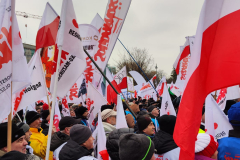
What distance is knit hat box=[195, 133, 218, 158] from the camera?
209 cm

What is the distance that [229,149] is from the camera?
213 cm

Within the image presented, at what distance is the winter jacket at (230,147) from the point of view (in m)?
2.10

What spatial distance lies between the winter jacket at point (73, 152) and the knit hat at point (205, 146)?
1.24 meters

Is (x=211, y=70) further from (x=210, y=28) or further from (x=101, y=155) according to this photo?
(x=101, y=155)

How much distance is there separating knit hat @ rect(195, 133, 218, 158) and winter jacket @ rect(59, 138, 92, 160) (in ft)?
4.08

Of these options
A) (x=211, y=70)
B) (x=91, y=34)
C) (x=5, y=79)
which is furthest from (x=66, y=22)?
(x=91, y=34)

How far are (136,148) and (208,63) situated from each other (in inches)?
38.7

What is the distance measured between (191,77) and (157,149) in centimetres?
125

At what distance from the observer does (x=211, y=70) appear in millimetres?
1812

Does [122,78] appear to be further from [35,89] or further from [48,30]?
[35,89]

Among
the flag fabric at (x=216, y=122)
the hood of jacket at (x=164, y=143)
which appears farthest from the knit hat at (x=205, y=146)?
the flag fabric at (x=216, y=122)

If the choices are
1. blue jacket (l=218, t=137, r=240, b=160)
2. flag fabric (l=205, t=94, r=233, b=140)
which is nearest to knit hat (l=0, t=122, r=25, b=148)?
blue jacket (l=218, t=137, r=240, b=160)

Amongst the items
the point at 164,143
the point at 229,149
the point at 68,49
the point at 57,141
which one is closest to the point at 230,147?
the point at 229,149

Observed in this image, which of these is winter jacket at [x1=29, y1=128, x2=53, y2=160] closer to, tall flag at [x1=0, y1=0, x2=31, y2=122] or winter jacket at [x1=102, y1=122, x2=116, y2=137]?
winter jacket at [x1=102, y1=122, x2=116, y2=137]
